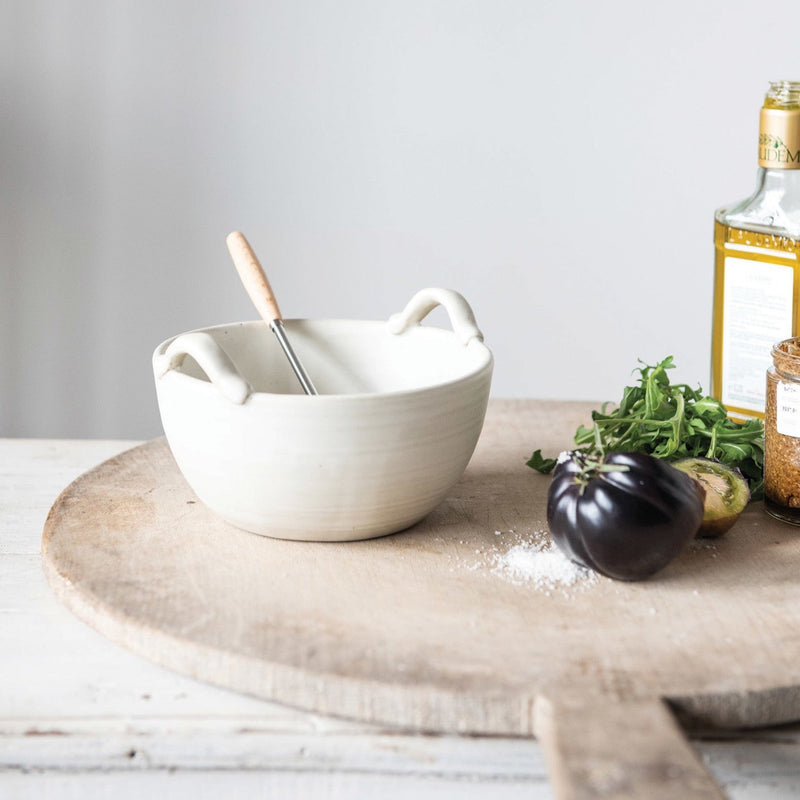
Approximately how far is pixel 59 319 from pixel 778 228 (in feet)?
5.13

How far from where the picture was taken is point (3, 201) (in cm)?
209

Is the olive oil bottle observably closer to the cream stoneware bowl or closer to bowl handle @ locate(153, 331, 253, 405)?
the cream stoneware bowl

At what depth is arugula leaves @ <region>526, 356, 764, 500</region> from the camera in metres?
0.93

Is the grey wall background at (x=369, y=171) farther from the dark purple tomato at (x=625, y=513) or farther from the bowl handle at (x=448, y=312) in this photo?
the dark purple tomato at (x=625, y=513)

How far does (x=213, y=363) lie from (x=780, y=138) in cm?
54

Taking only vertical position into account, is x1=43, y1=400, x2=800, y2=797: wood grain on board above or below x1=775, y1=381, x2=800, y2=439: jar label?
below

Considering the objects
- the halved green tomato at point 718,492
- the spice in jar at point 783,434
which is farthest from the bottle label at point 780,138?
the halved green tomato at point 718,492

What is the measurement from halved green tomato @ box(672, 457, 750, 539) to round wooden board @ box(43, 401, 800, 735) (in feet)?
0.06

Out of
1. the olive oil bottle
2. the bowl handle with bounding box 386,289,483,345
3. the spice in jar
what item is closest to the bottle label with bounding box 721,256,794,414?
the olive oil bottle

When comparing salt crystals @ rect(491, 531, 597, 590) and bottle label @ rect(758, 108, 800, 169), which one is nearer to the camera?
salt crystals @ rect(491, 531, 597, 590)

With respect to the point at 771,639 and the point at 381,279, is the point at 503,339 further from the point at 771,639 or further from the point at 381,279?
the point at 771,639

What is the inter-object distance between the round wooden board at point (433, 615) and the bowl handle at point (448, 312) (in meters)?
0.15

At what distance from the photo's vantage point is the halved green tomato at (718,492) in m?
0.83

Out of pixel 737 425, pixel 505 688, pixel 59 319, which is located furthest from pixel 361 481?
pixel 59 319
